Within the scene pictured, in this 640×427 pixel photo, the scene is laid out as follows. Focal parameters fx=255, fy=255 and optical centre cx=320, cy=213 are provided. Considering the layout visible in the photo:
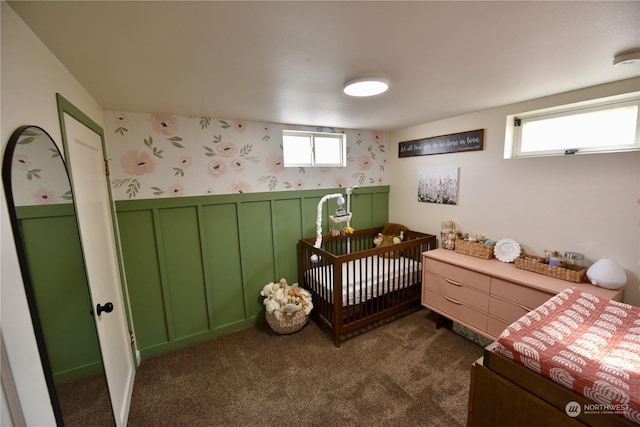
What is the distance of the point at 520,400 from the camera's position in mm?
1060

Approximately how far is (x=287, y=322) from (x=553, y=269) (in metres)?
2.33

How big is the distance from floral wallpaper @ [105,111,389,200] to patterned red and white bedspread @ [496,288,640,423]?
2364 millimetres

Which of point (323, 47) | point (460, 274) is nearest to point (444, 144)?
point (460, 274)

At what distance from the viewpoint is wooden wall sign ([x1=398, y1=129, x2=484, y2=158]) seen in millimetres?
2619

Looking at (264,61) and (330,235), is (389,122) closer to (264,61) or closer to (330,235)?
(330,235)

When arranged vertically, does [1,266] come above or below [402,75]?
below

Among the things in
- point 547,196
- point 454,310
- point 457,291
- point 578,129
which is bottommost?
point 454,310

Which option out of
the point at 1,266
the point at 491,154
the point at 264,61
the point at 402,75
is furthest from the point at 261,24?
the point at 491,154

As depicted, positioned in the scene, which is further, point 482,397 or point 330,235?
point 330,235

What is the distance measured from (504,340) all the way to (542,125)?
6.96 feet

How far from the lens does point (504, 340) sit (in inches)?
45.0

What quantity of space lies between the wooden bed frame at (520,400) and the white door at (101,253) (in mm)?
1973

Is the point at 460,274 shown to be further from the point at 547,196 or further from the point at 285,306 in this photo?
the point at 285,306

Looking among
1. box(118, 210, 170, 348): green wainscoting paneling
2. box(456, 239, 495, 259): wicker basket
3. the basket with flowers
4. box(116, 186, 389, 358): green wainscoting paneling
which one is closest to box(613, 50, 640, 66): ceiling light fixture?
box(456, 239, 495, 259): wicker basket
